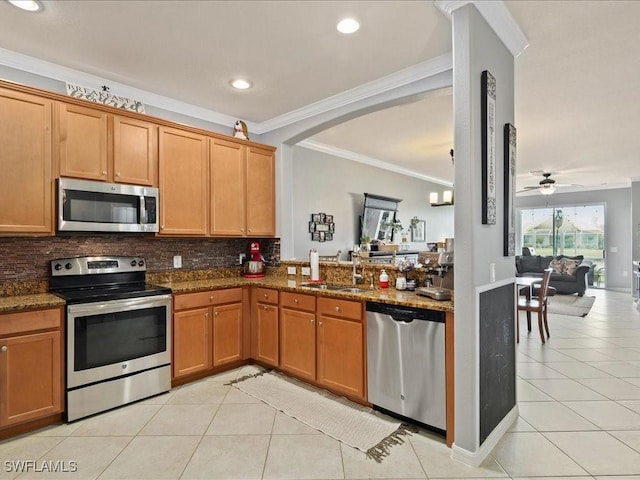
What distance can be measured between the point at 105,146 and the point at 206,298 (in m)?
1.59

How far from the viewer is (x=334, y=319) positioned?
3.03 m

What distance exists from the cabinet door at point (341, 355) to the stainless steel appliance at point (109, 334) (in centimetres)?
136

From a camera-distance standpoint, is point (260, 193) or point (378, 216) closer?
point (260, 193)

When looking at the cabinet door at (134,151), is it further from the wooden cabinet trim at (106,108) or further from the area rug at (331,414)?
the area rug at (331,414)

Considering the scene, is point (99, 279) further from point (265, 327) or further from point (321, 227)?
point (321, 227)

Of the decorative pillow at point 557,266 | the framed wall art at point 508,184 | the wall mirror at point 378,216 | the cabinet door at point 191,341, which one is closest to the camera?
the framed wall art at point 508,184

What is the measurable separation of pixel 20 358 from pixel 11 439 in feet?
1.78

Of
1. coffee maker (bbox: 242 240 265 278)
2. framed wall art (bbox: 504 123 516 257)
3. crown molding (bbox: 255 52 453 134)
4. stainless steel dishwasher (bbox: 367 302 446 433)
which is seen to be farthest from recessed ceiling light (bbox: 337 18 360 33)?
coffee maker (bbox: 242 240 265 278)

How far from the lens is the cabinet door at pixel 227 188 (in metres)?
3.82

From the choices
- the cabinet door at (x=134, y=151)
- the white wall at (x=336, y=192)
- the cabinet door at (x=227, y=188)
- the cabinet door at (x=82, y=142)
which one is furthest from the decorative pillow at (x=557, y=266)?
the cabinet door at (x=82, y=142)

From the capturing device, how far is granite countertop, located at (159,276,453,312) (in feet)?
8.10

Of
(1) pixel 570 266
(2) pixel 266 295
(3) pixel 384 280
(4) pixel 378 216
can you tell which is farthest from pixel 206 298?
(1) pixel 570 266

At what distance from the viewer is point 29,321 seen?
98.1 inches

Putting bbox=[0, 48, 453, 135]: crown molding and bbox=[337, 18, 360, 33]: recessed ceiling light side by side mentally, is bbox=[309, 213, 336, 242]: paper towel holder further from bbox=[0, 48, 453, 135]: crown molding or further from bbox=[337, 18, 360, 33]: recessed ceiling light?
bbox=[337, 18, 360, 33]: recessed ceiling light
